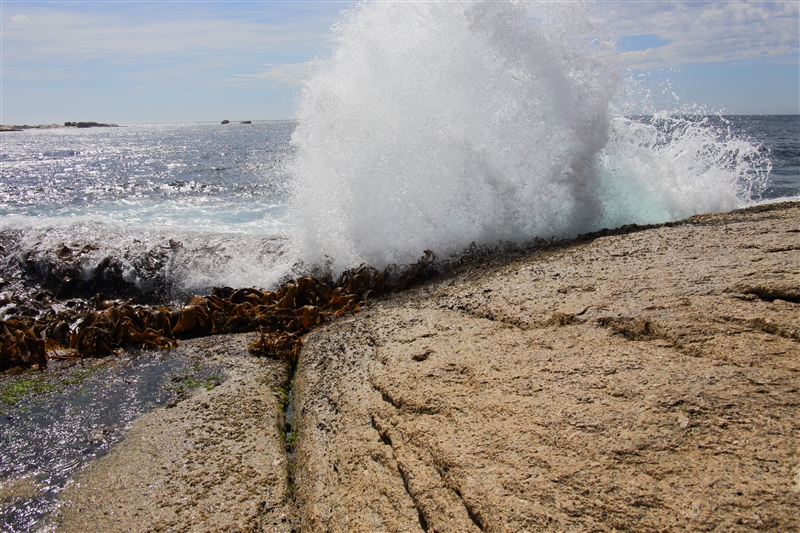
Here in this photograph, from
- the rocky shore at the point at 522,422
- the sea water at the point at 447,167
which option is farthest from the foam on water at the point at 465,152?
the rocky shore at the point at 522,422

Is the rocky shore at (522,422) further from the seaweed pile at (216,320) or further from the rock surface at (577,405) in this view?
the seaweed pile at (216,320)

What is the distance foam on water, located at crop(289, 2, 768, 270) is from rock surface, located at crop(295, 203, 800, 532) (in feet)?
6.48

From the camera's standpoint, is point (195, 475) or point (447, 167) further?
point (447, 167)

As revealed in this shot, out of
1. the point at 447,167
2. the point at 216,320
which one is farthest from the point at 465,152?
the point at 216,320

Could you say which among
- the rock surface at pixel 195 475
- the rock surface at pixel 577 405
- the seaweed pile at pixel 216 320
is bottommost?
the rock surface at pixel 195 475

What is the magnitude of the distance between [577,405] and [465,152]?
4.02 meters

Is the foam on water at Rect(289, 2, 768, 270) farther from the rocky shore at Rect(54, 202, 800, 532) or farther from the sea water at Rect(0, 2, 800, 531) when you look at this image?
the rocky shore at Rect(54, 202, 800, 532)

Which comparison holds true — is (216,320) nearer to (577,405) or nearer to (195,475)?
(195,475)

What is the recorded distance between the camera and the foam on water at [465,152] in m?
5.52

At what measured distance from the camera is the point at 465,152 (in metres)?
5.64

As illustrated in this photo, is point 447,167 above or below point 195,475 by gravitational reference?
above

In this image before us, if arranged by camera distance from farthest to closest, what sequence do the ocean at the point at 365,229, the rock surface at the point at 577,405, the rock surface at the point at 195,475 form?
the ocean at the point at 365,229
the rock surface at the point at 195,475
the rock surface at the point at 577,405

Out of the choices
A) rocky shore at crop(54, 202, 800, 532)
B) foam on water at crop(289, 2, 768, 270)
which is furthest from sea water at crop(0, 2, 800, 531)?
rocky shore at crop(54, 202, 800, 532)

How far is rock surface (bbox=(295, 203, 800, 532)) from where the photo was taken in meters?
1.61
